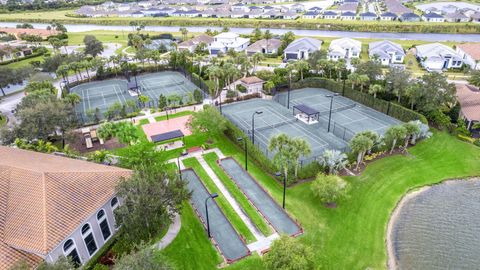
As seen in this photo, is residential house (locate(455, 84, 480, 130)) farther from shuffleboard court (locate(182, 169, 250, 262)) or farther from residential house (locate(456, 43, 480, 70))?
shuffleboard court (locate(182, 169, 250, 262))

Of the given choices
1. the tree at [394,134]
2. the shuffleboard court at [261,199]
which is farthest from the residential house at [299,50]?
the shuffleboard court at [261,199]

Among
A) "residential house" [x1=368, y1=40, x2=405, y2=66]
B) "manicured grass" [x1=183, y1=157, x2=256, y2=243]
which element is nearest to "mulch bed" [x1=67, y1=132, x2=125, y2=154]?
"manicured grass" [x1=183, y1=157, x2=256, y2=243]

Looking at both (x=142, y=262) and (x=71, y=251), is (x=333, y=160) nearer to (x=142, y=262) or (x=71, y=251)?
(x=142, y=262)

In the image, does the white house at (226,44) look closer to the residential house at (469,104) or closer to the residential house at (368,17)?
the residential house at (469,104)

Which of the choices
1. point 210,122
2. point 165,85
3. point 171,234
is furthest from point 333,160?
point 165,85

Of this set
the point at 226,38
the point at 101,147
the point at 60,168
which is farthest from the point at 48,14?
the point at 60,168

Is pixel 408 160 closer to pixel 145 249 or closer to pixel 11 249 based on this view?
pixel 145 249
